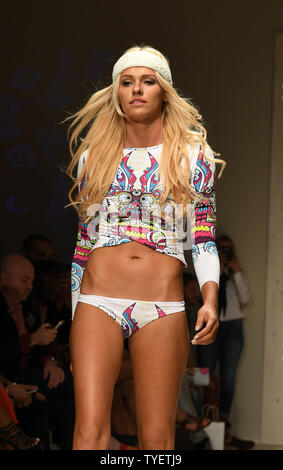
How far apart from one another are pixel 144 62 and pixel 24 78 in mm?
2875

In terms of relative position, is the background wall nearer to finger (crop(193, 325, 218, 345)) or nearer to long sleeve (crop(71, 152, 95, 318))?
long sleeve (crop(71, 152, 95, 318))

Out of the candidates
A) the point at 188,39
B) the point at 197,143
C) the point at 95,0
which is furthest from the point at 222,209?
the point at 197,143

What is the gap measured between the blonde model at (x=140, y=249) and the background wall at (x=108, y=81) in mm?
2720

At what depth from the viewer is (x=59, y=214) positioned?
591 centimetres

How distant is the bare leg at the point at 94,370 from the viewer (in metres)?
2.55

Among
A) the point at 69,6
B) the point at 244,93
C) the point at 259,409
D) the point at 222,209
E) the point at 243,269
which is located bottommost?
the point at 259,409

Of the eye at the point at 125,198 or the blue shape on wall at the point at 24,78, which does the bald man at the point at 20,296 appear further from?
the eye at the point at 125,198

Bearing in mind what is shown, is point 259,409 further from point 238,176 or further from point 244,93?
point 244,93

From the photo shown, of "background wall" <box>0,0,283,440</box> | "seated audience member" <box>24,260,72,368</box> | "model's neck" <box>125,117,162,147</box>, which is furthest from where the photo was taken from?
"background wall" <box>0,0,283,440</box>

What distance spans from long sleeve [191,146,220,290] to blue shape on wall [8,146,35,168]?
10.1 ft

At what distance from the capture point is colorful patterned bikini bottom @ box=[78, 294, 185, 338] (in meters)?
2.71

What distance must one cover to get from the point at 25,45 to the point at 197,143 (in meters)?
2.94

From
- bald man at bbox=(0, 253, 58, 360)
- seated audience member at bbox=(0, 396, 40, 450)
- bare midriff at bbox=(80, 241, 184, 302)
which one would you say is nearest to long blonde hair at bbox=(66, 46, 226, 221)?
bare midriff at bbox=(80, 241, 184, 302)

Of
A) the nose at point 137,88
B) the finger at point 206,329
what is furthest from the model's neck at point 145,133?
the finger at point 206,329
